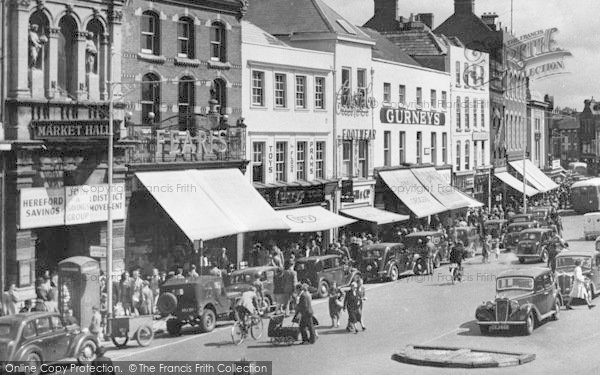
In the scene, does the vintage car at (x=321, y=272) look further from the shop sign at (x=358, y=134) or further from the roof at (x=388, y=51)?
the roof at (x=388, y=51)

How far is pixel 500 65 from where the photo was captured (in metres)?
81.8

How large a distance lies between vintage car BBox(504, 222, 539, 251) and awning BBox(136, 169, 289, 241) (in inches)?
594

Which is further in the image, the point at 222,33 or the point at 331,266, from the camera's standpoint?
the point at 222,33

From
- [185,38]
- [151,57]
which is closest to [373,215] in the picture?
[185,38]

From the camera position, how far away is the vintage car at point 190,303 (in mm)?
29000

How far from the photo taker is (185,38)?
1642 inches

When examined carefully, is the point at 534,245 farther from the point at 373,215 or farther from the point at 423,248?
the point at 373,215

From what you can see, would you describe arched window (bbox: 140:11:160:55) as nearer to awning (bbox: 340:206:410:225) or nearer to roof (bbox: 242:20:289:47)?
roof (bbox: 242:20:289:47)

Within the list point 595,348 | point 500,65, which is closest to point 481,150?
point 500,65

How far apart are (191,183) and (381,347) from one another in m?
15.2

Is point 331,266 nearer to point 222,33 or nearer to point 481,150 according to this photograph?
point 222,33

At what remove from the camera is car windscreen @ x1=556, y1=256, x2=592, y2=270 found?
116 feet

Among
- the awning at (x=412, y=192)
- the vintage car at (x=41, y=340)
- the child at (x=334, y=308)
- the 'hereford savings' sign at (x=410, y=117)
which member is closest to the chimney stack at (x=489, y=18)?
the 'hereford savings' sign at (x=410, y=117)

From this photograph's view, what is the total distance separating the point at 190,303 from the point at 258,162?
56.2 feet
